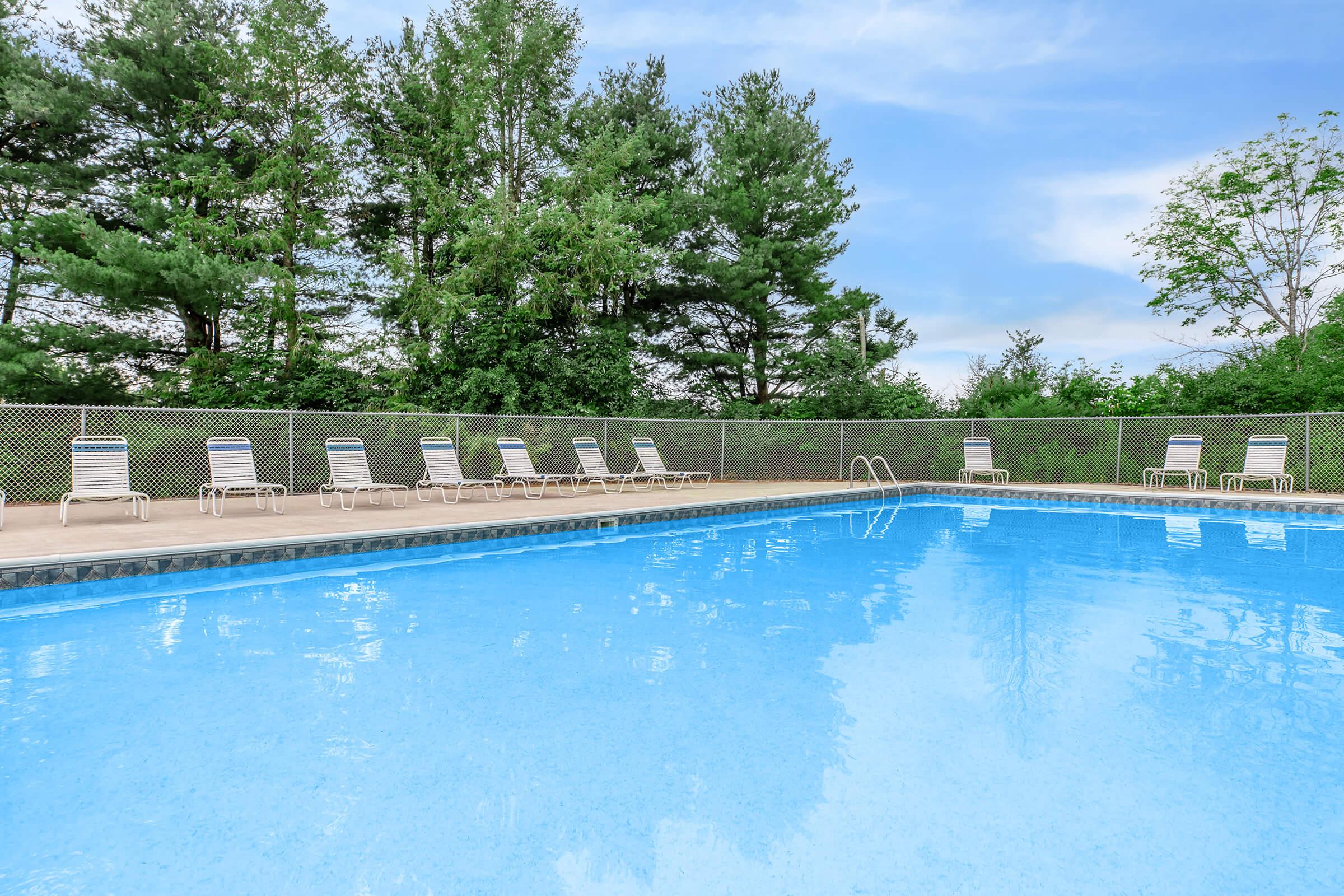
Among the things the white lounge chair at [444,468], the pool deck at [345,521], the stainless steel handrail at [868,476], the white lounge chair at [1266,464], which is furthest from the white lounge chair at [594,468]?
the white lounge chair at [1266,464]

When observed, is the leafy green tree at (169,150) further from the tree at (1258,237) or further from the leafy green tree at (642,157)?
the tree at (1258,237)

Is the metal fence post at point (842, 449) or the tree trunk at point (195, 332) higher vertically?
the tree trunk at point (195, 332)

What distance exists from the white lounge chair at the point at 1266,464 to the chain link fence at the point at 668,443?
38cm

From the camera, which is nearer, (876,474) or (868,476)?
(876,474)

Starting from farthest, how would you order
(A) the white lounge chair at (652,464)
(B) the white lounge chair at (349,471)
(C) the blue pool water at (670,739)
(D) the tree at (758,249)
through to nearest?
(D) the tree at (758,249)
(A) the white lounge chair at (652,464)
(B) the white lounge chair at (349,471)
(C) the blue pool water at (670,739)

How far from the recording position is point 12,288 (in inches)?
508

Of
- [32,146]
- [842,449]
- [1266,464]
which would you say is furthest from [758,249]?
[32,146]

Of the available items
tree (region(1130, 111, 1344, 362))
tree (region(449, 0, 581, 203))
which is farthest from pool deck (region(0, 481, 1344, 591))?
tree (region(1130, 111, 1344, 362))

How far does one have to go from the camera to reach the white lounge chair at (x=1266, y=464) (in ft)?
38.6

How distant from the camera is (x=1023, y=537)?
849 centimetres

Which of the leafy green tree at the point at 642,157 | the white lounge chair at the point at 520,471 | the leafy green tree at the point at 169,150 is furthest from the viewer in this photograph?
the leafy green tree at the point at 642,157

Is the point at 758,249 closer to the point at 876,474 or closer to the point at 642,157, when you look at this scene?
the point at 642,157

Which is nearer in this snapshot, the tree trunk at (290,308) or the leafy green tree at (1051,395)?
the tree trunk at (290,308)

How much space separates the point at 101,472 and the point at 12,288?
835 cm
